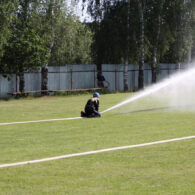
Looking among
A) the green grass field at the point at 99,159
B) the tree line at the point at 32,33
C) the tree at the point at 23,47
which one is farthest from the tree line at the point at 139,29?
the green grass field at the point at 99,159

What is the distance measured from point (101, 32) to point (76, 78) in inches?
198

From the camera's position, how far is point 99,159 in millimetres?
10102

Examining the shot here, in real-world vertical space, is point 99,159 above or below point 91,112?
below

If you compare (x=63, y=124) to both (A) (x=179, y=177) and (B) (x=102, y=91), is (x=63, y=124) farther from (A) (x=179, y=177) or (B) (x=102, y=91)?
(B) (x=102, y=91)

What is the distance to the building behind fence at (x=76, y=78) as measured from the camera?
3503 cm

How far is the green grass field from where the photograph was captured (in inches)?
304

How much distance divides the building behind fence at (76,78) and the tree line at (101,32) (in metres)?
0.86

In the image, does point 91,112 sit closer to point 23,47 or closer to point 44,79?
point 23,47

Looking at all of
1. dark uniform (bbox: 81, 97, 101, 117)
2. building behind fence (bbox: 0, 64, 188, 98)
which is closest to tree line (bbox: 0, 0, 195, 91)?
building behind fence (bbox: 0, 64, 188, 98)

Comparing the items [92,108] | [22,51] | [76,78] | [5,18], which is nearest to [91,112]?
[92,108]

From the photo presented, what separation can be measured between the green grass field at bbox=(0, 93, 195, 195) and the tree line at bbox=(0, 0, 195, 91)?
52.3 feet

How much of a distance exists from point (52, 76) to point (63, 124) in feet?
72.4

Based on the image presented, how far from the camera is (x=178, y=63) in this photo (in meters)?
47.1

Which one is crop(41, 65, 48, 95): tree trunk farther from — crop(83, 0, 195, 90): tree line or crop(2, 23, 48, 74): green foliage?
crop(83, 0, 195, 90): tree line
